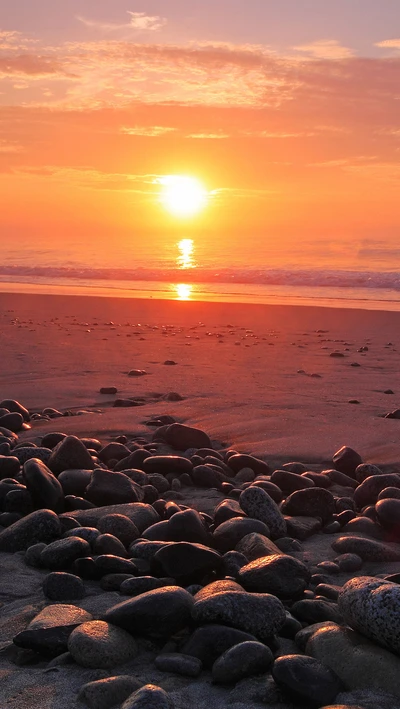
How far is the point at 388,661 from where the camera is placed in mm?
2352

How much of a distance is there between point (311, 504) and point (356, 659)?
1.73 m

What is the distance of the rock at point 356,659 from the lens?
230 cm

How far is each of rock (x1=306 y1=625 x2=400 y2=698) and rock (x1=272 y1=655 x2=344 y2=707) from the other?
0.15ft

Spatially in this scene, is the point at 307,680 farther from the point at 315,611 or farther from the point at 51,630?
the point at 51,630

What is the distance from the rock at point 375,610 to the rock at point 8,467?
7.91 ft

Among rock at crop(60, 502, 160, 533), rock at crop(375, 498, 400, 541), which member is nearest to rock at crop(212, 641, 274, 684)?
rock at crop(60, 502, 160, 533)

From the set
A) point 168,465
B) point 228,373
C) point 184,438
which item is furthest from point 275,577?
point 228,373

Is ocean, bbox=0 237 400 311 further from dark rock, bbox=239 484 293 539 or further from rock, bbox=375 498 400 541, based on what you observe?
dark rock, bbox=239 484 293 539

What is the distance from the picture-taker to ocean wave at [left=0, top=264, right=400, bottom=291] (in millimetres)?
25641

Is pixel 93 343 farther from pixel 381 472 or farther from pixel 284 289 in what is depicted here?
pixel 284 289

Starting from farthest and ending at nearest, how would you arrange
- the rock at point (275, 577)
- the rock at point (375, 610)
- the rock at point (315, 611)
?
1. the rock at point (275, 577)
2. the rock at point (315, 611)
3. the rock at point (375, 610)

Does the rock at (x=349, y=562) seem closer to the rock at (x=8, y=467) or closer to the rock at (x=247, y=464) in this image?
the rock at (x=247, y=464)

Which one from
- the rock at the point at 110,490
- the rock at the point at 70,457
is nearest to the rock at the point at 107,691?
the rock at the point at 110,490

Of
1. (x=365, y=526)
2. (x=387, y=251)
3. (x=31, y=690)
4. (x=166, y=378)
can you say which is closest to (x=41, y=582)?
(x=31, y=690)
